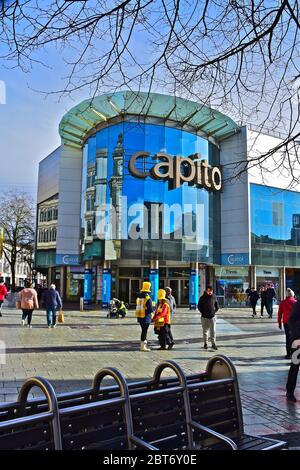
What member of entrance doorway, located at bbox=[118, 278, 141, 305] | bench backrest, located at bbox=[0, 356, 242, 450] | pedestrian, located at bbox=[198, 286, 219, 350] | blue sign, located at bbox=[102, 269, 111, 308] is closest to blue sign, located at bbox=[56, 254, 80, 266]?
entrance doorway, located at bbox=[118, 278, 141, 305]

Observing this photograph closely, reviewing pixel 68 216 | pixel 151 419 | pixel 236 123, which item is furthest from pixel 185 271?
pixel 151 419

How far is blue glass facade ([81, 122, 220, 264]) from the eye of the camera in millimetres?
32312

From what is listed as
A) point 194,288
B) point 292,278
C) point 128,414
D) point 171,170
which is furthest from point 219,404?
point 292,278

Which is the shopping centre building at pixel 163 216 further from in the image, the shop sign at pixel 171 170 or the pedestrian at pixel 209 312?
the pedestrian at pixel 209 312

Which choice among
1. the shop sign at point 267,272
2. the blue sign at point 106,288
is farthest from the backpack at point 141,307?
the shop sign at point 267,272

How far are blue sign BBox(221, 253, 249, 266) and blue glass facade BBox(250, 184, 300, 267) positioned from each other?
865 mm

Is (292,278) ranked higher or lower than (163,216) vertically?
lower

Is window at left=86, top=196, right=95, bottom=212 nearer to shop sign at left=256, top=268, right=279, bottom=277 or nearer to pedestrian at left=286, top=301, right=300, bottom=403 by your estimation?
shop sign at left=256, top=268, right=279, bottom=277

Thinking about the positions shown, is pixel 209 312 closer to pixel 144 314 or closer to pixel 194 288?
pixel 144 314

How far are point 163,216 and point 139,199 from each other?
7.30 ft

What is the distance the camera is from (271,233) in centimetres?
3828

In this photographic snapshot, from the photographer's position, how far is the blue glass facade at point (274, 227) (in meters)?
37.6

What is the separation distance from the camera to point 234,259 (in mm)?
37250

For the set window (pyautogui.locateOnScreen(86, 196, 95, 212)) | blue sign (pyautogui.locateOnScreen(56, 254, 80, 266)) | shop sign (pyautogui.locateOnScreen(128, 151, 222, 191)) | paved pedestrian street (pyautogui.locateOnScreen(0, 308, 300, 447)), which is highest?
shop sign (pyautogui.locateOnScreen(128, 151, 222, 191))
